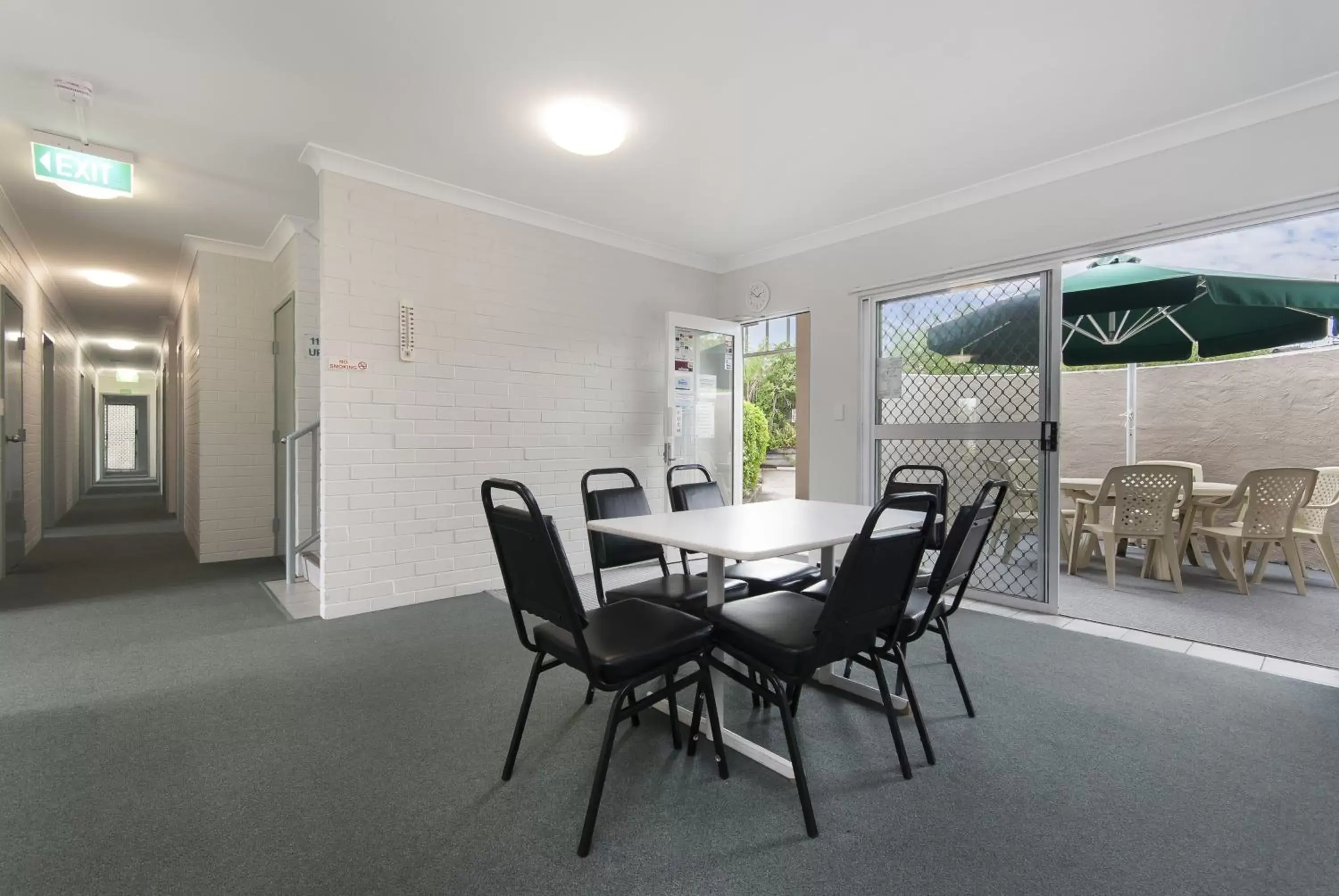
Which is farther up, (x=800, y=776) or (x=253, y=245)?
(x=253, y=245)

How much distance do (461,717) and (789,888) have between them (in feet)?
4.61

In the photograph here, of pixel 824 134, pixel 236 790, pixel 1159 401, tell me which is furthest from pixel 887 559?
pixel 1159 401

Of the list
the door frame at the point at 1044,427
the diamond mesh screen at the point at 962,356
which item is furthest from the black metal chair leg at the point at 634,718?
the diamond mesh screen at the point at 962,356

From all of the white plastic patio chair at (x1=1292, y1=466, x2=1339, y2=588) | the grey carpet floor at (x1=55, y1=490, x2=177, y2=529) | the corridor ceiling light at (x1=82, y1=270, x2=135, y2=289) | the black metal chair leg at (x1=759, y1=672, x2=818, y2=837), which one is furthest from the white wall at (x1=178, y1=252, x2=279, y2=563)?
the white plastic patio chair at (x1=1292, y1=466, x2=1339, y2=588)

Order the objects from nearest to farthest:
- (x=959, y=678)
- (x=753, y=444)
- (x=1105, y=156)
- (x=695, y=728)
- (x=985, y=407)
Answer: (x=695, y=728), (x=959, y=678), (x=1105, y=156), (x=985, y=407), (x=753, y=444)

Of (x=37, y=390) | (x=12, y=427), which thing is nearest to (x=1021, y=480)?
(x=12, y=427)

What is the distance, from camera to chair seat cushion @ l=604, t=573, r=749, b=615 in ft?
7.83

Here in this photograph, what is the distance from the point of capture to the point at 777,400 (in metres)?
14.0

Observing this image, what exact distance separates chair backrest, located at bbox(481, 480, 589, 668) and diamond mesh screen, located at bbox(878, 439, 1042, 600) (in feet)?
10.1

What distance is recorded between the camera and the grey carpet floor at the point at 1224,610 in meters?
3.20

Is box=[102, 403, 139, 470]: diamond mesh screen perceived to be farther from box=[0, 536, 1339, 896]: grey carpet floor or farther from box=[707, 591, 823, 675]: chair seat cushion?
box=[707, 591, 823, 675]: chair seat cushion

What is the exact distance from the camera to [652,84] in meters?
2.82

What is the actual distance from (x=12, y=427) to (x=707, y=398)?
18.1 ft

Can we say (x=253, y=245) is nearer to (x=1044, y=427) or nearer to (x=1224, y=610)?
(x=1044, y=427)
